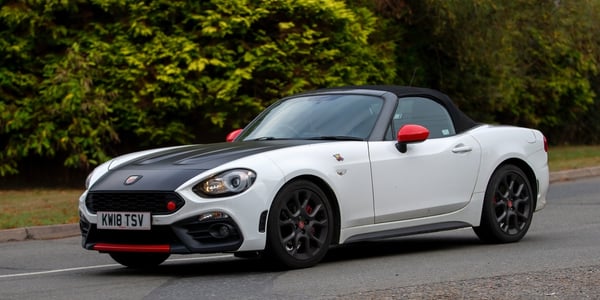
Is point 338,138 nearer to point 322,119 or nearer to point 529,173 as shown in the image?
point 322,119

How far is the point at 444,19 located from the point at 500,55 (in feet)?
5.18

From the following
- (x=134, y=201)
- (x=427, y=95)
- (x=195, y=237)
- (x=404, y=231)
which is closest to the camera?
(x=195, y=237)

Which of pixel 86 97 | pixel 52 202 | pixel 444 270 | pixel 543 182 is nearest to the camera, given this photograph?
pixel 444 270

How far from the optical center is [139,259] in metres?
9.34

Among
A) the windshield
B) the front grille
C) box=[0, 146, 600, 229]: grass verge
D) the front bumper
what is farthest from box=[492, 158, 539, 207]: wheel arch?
box=[0, 146, 600, 229]: grass verge

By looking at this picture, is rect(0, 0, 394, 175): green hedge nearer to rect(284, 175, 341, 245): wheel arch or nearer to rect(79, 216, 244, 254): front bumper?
rect(284, 175, 341, 245): wheel arch

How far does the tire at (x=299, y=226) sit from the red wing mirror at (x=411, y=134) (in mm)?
937

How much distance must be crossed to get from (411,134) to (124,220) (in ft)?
7.85

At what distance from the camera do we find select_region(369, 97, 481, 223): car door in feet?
30.5

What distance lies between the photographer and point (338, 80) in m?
21.5

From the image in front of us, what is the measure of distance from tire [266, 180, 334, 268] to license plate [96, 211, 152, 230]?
0.87 m

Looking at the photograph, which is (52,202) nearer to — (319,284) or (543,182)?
(543,182)

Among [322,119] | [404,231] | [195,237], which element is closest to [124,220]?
[195,237]

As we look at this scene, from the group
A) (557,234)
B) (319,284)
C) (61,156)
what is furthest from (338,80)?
(319,284)
